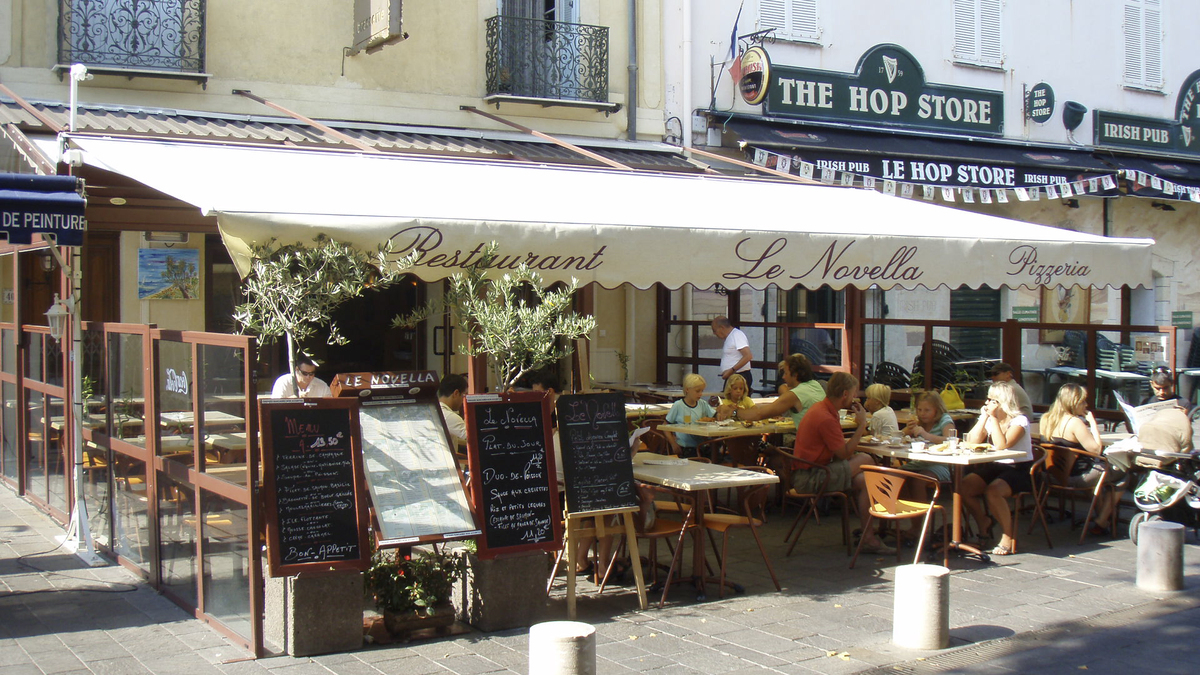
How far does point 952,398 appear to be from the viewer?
1016 cm

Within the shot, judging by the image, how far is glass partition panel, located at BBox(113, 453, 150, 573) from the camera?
6.63 meters

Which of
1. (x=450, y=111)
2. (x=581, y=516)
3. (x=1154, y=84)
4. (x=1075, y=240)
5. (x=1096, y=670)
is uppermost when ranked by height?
(x=1154, y=84)

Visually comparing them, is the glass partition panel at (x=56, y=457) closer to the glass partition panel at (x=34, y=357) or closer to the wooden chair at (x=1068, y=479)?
the glass partition panel at (x=34, y=357)

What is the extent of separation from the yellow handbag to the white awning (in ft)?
6.29

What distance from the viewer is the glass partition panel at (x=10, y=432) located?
9609 millimetres

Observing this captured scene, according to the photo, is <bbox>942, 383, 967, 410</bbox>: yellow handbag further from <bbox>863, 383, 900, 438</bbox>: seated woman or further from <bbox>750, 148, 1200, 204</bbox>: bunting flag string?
<bbox>750, 148, 1200, 204</bbox>: bunting flag string

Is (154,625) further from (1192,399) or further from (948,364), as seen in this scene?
(1192,399)

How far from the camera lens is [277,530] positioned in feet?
17.1

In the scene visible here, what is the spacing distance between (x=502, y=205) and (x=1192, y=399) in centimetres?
1381

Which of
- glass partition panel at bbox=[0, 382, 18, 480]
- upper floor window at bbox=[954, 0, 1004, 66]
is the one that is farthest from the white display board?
upper floor window at bbox=[954, 0, 1004, 66]

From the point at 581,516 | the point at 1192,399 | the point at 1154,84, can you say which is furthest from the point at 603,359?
the point at 1154,84

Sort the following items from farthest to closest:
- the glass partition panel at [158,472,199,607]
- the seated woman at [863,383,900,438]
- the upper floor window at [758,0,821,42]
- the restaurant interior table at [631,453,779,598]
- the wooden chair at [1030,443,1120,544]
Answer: the upper floor window at [758,0,821,42] → the seated woman at [863,383,900,438] → the wooden chair at [1030,443,1120,544] → the restaurant interior table at [631,453,779,598] → the glass partition panel at [158,472,199,607]

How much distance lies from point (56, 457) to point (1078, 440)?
773 centimetres

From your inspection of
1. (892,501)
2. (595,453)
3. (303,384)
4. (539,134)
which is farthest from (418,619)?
(539,134)
